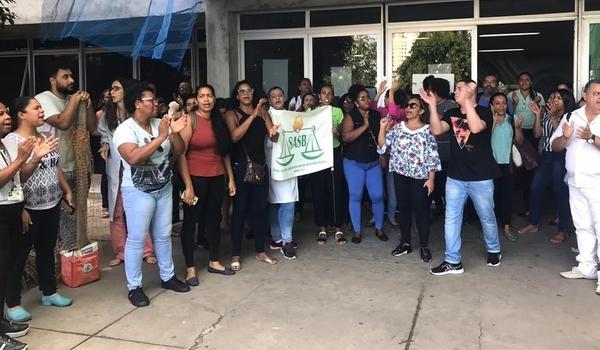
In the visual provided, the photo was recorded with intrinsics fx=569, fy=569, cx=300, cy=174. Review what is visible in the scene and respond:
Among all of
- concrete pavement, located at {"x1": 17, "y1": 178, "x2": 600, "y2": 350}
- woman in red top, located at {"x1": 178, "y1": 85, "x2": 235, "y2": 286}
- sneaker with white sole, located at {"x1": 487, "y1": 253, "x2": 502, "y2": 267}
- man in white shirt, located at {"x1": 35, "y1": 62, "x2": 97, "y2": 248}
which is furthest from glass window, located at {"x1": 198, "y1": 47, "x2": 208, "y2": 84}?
sneaker with white sole, located at {"x1": 487, "y1": 253, "x2": 502, "y2": 267}

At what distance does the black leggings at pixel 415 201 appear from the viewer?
5859mm

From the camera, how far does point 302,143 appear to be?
21.0ft

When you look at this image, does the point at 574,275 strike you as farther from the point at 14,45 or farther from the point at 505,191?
the point at 14,45

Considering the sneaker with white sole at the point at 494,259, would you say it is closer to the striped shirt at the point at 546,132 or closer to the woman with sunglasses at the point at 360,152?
the woman with sunglasses at the point at 360,152

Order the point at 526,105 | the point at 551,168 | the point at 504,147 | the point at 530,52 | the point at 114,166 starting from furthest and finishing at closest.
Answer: the point at 530,52 → the point at 526,105 → the point at 551,168 → the point at 504,147 → the point at 114,166

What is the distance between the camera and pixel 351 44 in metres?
9.16

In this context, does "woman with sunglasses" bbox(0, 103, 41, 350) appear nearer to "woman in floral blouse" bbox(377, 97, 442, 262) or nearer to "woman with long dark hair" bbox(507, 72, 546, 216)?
"woman in floral blouse" bbox(377, 97, 442, 262)

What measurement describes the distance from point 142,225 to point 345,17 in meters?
5.70

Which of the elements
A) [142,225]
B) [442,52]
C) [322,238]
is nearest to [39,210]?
[142,225]

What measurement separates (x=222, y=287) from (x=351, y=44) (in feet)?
17.3

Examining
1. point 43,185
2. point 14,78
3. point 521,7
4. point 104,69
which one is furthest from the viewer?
point 14,78

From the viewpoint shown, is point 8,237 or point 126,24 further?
point 126,24

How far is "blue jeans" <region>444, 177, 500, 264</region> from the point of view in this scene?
17.6ft

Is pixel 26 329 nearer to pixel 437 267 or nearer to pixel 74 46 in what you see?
pixel 437 267
